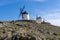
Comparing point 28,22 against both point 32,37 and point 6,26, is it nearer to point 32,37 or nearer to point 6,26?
point 6,26

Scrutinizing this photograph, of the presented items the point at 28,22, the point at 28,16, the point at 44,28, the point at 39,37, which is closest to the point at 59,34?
the point at 44,28

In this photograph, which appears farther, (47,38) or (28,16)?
(28,16)

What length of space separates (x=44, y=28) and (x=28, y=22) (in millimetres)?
5535

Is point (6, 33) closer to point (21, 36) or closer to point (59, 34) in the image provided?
point (21, 36)

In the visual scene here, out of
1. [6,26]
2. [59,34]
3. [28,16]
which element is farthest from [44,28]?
[28,16]

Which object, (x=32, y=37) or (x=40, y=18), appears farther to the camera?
(x=40, y=18)

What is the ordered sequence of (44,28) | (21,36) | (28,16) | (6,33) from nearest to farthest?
(21,36) → (6,33) → (44,28) → (28,16)

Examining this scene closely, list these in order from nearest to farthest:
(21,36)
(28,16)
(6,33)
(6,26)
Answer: (21,36) → (6,33) → (6,26) → (28,16)

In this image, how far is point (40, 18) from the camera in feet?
335

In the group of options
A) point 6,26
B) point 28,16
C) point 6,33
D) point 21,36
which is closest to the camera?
point 21,36

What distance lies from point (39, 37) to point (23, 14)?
117 ft

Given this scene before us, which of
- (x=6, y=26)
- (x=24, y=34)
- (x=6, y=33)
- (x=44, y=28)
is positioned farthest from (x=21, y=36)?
(x=44, y=28)

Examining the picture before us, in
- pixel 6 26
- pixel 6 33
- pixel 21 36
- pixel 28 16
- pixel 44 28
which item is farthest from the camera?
pixel 28 16

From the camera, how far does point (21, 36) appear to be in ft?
199
